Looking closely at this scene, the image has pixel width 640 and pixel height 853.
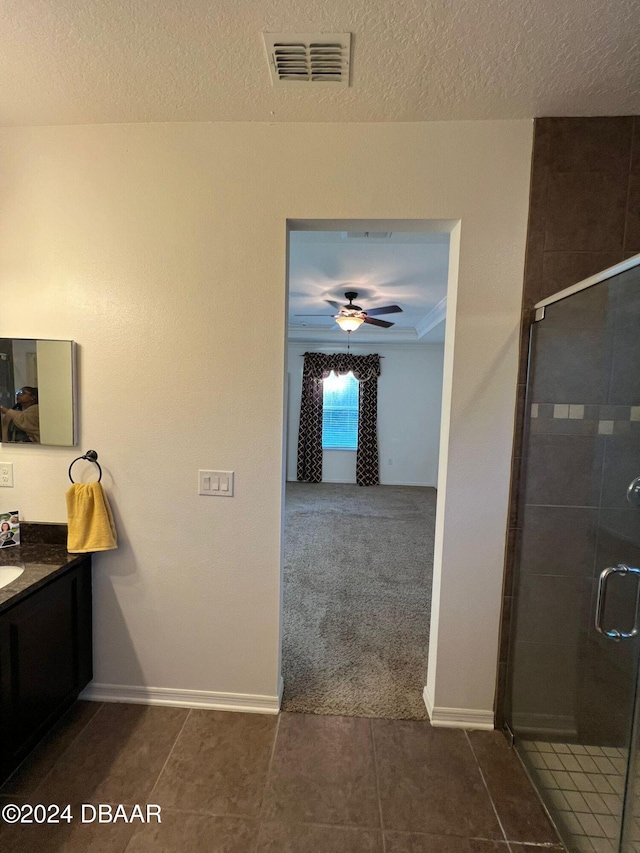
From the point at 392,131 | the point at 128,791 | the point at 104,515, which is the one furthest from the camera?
the point at 104,515

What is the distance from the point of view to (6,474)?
1.73 meters

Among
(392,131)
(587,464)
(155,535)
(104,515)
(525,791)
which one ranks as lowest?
(525,791)

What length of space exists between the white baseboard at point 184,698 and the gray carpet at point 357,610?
13 centimetres

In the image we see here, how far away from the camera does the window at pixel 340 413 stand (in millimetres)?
6445

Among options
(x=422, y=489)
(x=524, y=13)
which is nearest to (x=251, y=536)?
(x=524, y=13)

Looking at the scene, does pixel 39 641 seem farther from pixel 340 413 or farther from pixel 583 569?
pixel 340 413

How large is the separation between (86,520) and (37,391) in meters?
0.63

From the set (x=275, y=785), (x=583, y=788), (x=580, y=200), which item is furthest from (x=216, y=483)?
(x=580, y=200)

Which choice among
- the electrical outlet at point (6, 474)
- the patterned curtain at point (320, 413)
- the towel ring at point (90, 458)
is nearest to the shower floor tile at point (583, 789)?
the towel ring at point (90, 458)

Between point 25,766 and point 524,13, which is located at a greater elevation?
point 524,13

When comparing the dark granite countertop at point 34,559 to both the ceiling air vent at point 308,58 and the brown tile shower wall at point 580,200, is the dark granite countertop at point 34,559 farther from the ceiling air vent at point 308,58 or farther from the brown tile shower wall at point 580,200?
the brown tile shower wall at point 580,200

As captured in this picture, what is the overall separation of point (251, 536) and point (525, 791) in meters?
1.45

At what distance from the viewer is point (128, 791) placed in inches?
53.6

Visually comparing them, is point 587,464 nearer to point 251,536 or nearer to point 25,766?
point 251,536
